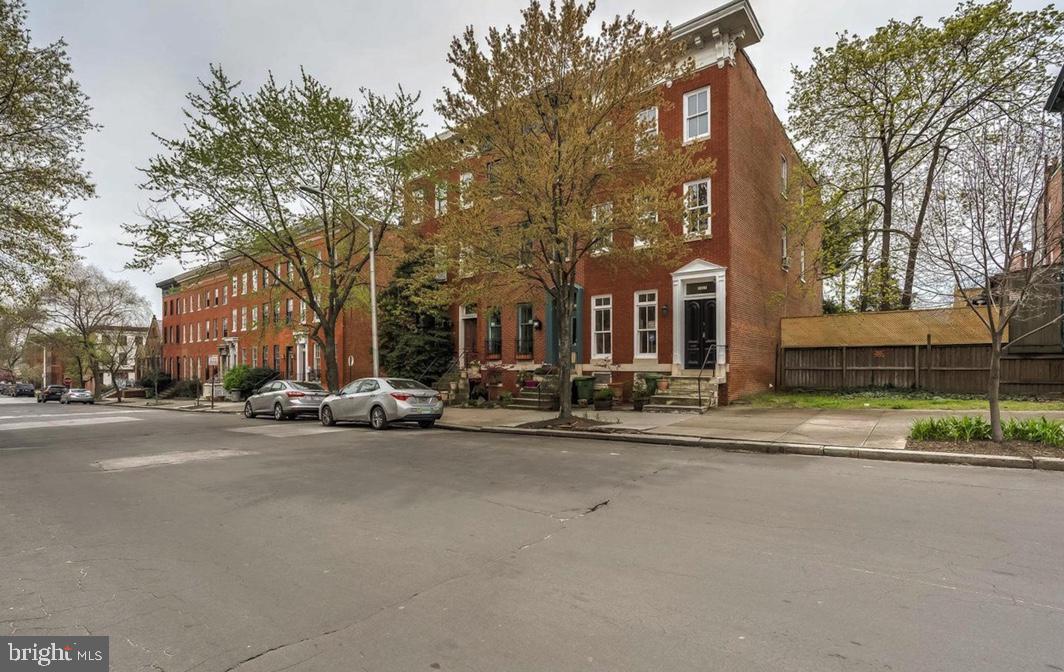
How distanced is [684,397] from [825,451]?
729cm

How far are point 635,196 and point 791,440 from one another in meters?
6.41

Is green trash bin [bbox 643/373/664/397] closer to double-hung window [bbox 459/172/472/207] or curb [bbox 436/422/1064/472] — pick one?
curb [bbox 436/422/1064/472]

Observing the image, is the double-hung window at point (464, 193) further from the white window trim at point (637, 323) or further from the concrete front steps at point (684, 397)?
the concrete front steps at point (684, 397)

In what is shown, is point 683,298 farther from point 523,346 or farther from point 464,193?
point 464,193

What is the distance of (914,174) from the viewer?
A: 21.2m

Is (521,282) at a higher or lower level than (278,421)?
higher

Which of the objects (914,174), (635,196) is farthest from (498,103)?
(914,174)

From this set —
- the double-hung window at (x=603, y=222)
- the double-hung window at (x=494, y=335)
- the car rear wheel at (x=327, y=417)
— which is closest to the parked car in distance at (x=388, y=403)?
the car rear wheel at (x=327, y=417)

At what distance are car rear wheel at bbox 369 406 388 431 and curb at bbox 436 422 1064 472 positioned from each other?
4001 mm

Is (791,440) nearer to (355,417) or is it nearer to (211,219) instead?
(355,417)

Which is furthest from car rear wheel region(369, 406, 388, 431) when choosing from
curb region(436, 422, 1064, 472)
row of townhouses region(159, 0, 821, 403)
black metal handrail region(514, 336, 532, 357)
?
black metal handrail region(514, 336, 532, 357)

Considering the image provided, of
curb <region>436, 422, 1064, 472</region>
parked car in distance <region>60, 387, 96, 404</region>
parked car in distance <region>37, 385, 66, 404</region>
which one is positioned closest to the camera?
curb <region>436, 422, 1064, 472</region>

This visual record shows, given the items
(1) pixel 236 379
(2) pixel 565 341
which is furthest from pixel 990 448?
(1) pixel 236 379

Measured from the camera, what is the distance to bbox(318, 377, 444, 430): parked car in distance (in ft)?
50.8
